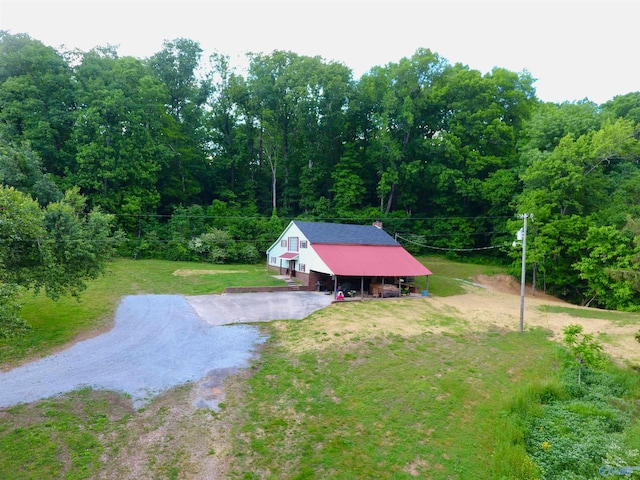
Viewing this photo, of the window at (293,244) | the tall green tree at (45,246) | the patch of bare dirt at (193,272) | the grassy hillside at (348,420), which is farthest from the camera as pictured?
the window at (293,244)

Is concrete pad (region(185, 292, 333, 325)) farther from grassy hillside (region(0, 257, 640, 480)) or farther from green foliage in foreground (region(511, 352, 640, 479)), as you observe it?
green foliage in foreground (region(511, 352, 640, 479))

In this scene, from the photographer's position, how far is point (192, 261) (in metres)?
32.7

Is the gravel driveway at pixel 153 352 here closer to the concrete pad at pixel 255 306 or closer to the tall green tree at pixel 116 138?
the concrete pad at pixel 255 306

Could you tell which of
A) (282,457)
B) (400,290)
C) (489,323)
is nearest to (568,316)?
(489,323)

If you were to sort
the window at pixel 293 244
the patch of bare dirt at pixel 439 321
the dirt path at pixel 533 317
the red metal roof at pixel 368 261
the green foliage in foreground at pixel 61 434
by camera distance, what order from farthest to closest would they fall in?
the window at pixel 293 244 → the red metal roof at pixel 368 261 → the dirt path at pixel 533 317 → the patch of bare dirt at pixel 439 321 → the green foliage in foreground at pixel 61 434

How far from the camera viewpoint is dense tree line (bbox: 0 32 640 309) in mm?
26484

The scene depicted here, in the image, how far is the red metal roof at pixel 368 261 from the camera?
73.2 feet

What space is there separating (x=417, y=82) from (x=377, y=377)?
39252 mm

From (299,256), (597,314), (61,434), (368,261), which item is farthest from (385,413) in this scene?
(597,314)

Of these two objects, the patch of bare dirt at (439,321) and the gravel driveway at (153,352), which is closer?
the gravel driveway at (153,352)

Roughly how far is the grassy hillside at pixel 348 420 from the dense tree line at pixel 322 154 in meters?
15.2

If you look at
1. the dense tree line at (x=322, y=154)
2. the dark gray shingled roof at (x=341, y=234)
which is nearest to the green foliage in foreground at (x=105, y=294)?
the dark gray shingled roof at (x=341, y=234)

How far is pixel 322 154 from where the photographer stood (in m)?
44.0

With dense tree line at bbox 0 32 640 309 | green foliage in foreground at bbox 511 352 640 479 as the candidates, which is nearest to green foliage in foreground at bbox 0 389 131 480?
green foliage in foreground at bbox 511 352 640 479
